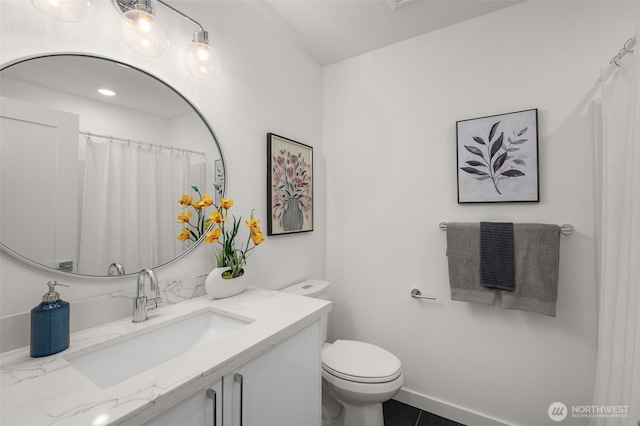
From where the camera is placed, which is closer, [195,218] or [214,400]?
[214,400]

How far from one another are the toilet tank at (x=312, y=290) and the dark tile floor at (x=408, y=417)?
606 millimetres

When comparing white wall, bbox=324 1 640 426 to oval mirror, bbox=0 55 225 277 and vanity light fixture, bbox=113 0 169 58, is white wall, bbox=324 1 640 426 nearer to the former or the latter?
oval mirror, bbox=0 55 225 277

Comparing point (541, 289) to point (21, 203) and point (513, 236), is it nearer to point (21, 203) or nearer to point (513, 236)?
point (513, 236)

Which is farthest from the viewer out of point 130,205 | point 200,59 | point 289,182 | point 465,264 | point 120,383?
point 289,182

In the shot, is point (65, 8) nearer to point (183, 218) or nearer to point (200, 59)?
point (200, 59)

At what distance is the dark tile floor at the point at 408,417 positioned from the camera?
1.69m

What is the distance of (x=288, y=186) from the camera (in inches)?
71.8

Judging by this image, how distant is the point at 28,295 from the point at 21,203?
0.28m

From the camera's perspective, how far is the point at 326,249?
2232 mm

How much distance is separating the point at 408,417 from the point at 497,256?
1.14 m

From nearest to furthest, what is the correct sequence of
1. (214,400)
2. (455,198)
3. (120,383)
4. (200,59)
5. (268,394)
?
(120,383), (214,400), (268,394), (200,59), (455,198)

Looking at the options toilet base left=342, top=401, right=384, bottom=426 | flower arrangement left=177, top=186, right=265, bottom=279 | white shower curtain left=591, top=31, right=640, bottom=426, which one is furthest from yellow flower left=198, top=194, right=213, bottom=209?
white shower curtain left=591, top=31, right=640, bottom=426

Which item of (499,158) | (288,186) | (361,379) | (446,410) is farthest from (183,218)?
(446,410)

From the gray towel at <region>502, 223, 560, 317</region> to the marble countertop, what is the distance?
3.87 feet
